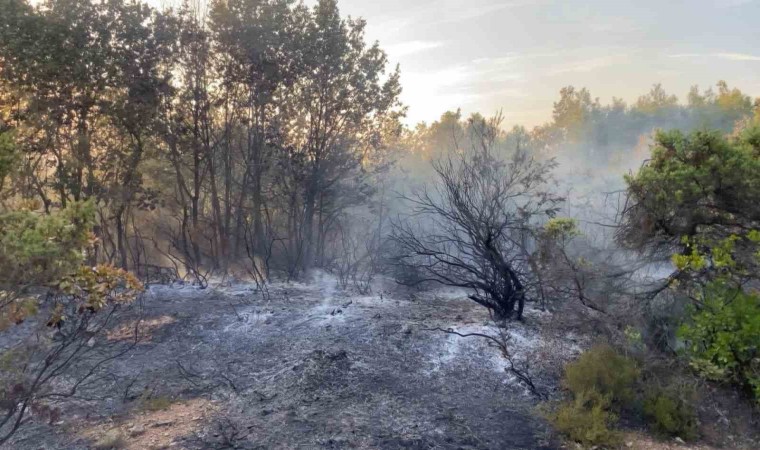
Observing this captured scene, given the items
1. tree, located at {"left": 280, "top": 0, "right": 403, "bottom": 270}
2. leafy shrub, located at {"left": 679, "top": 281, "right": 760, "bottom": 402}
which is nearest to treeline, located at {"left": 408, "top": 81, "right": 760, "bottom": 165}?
tree, located at {"left": 280, "top": 0, "right": 403, "bottom": 270}

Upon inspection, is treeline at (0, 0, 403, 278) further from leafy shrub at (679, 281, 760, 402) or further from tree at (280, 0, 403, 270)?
leafy shrub at (679, 281, 760, 402)

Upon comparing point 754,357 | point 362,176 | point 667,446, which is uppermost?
point 362,176

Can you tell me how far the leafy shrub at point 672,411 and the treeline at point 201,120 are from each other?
24.7 feet

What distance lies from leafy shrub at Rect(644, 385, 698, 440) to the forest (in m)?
0.03

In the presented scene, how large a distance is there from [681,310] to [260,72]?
1091 centimetres

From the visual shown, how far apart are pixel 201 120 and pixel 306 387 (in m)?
9.30

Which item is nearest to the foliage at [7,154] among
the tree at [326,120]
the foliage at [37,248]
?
the foliage at [37,248]

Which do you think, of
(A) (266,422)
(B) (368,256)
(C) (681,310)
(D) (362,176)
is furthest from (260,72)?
(C) (681,310)

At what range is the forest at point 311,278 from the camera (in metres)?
5.20

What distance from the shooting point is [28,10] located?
32.4ft

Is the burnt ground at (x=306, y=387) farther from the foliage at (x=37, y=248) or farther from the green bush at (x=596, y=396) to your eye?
the foliage at (x=37, y=248)

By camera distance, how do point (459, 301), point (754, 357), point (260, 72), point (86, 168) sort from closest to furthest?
point (754, 357)
point (459, 301)
point (86, 168)
point (260, 72)

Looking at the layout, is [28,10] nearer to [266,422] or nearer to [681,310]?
[266,422]

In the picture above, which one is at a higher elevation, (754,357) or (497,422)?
(754,357)
